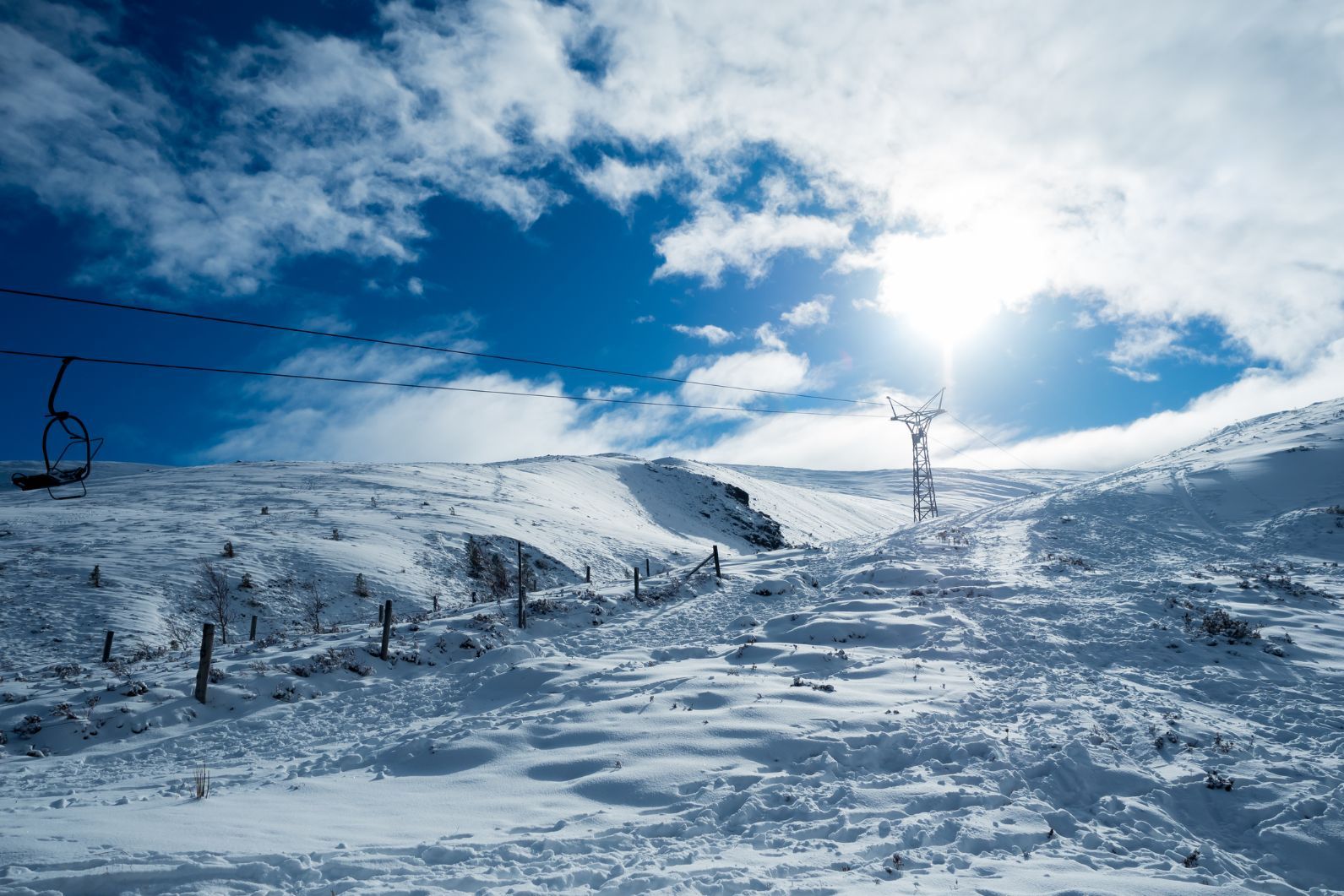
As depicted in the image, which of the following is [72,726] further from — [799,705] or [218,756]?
[799,705]

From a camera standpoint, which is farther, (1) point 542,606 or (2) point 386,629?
(1) point 542,606

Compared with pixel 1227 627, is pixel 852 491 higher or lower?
higher

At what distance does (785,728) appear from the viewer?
424 inches

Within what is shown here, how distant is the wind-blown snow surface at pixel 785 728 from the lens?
6824 millimetres

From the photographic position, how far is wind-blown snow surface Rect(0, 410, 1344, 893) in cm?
682

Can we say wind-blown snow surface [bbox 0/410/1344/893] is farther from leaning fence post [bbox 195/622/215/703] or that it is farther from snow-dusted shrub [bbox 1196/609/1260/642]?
leaning fence post [bbox 195/622/215/703]

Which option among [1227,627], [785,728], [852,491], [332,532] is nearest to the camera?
[785,728]

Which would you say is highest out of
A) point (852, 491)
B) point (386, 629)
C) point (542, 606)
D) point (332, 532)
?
point (852, 491)

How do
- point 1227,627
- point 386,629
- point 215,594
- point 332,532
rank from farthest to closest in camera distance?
point 332,532, point 215,594, point 386,629, point 1227,627

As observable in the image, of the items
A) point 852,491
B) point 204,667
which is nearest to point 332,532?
point 204,667

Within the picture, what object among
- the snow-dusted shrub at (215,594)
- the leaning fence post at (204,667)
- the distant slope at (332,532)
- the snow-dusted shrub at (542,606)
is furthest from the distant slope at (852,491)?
the leaning fence post at (204,667)

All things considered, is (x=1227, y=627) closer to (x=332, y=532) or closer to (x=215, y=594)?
(x=215, y=594)

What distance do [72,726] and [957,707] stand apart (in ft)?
59.6

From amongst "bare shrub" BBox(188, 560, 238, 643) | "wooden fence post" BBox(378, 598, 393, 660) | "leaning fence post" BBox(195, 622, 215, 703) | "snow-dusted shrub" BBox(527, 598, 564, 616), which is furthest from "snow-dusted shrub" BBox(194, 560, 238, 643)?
"snow-dusted shrub" BBox(527, 598, 564, 616)
